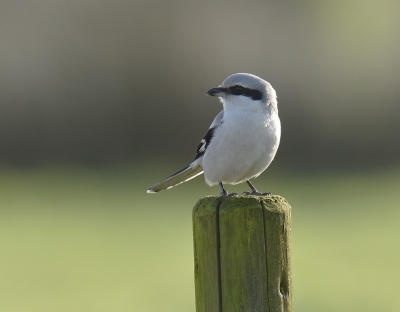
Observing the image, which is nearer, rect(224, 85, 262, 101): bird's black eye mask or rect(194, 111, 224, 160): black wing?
rect(224, 85, 262, 101): bird's black eye mask

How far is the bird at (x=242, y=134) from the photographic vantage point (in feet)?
15.7

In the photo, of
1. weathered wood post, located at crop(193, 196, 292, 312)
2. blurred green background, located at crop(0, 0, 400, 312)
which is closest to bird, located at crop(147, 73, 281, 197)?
weathered wood post, located at crop(193, 196, 292, 312)

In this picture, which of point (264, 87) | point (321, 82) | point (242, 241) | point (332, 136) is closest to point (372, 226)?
point (332, 136)

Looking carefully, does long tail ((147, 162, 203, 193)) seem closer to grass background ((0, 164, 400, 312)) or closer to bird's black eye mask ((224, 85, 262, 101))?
bird's black eye mask ((224, 85, 262, 101))

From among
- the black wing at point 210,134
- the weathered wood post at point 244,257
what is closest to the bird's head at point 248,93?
the black wing at point 210,134

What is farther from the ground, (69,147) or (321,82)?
(321,82)

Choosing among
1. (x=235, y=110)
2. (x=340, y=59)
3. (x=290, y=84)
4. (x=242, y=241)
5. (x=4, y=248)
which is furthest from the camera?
(x=340, y=59)

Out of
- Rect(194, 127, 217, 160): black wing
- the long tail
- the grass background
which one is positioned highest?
Rect(194, 127, 217, 160): black wing

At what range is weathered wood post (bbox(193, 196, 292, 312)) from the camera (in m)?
3.01

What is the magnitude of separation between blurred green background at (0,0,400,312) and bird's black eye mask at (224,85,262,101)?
342 inches

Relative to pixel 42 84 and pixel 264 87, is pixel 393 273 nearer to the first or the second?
pixel 264 87

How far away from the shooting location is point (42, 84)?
16.3m

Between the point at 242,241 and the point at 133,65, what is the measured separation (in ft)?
47.3

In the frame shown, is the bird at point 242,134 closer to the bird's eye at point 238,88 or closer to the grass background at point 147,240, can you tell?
the bird's eye at point 238,88
